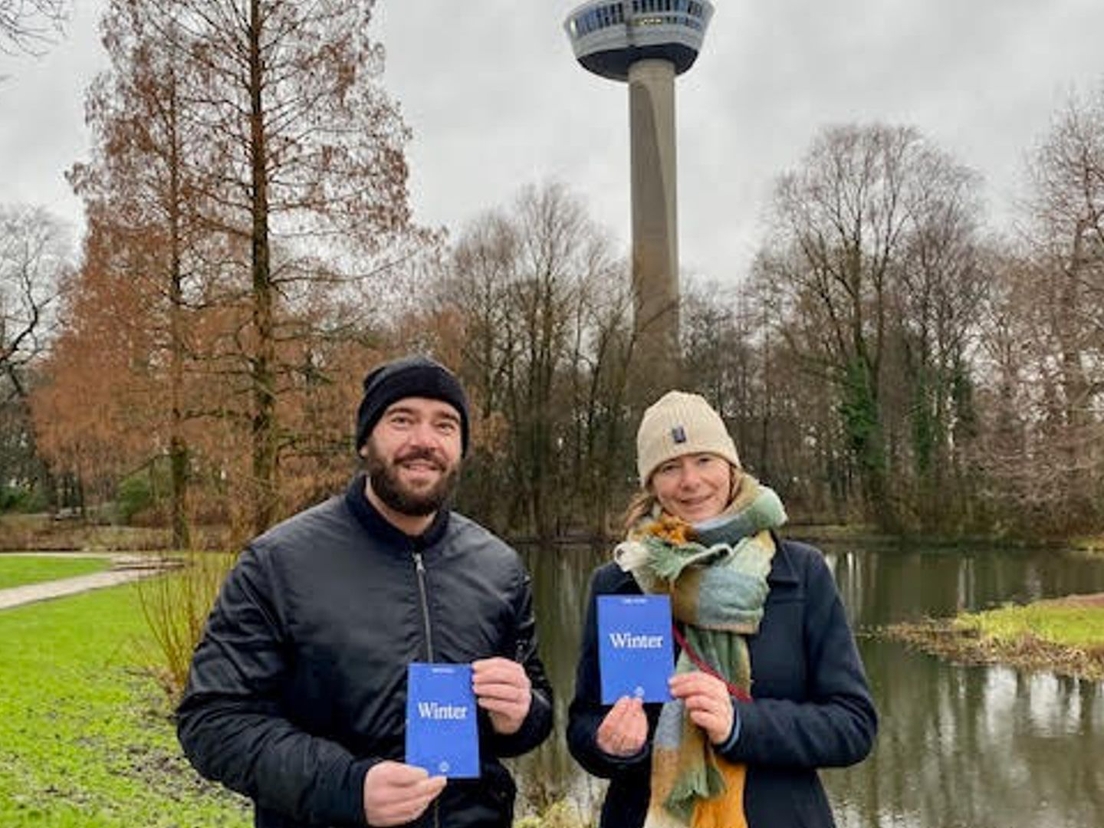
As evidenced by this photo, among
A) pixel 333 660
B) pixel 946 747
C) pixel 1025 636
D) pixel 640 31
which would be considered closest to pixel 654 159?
pixel 640 31

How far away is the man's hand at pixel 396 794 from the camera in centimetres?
210

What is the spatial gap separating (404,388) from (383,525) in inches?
11.9

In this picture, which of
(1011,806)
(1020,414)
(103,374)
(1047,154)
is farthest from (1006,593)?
(103,374)

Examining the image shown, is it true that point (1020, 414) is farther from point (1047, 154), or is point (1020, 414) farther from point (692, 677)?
point (692, 677)

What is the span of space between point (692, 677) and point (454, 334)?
22693mm

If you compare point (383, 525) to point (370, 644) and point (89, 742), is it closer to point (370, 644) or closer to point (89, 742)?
point (370, 644)

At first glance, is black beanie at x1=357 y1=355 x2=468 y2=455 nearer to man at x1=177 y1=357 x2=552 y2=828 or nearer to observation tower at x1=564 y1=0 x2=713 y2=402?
man at x1=177 y1=357 x2=552 y2=828

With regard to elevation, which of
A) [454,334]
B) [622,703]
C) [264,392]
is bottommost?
[622,703]

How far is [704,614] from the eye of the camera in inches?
98.3

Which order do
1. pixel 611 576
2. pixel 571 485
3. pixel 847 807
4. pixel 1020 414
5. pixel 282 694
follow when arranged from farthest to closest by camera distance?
Answer: 1. pixel 571 485
2. pixel 1020 414
3. pixel 847 807
4. pixel 611 576
5. pixel 282 694

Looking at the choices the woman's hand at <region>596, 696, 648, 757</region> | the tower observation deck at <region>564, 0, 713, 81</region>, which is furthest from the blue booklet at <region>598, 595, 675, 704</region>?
the tower observation deck at <region>564, 0, 713, 81</region>

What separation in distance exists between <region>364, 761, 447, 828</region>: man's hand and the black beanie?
75 centimetres

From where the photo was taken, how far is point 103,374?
18125mm

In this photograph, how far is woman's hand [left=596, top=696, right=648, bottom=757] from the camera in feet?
7.88
